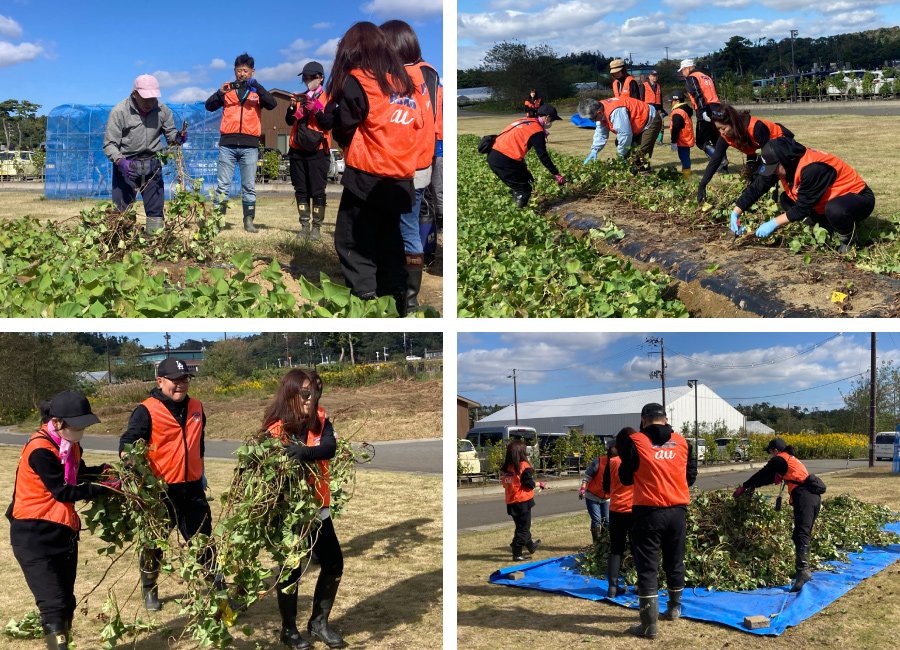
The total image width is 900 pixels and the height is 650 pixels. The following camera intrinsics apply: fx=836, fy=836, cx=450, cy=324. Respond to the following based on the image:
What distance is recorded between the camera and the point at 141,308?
3.34 meters

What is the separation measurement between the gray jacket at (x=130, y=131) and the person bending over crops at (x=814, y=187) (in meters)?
4.02

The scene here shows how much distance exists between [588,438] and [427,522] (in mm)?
1214

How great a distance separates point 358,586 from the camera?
174 inches

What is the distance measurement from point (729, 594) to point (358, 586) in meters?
2.13

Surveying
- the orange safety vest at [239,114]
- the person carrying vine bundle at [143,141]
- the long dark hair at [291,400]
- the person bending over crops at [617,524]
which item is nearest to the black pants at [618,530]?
the person bending over crops at [617,524]

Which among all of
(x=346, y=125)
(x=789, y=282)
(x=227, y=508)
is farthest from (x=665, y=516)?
(x=346, y=125)

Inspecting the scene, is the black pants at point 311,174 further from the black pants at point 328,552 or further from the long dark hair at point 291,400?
the black pants at point 328,552

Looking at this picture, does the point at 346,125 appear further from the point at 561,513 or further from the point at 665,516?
the point at 561,513

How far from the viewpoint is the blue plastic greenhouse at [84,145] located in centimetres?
1519

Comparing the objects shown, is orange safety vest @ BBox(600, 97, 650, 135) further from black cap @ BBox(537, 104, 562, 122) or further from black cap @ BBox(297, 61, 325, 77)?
black cap @ BBox(297, 61, 325, 77)

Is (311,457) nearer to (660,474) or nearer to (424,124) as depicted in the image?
(424,124)

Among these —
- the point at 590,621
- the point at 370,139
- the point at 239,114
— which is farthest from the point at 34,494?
the point at 239,114

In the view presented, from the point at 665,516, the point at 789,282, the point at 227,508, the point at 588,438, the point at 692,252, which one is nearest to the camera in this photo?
the point at 227,508

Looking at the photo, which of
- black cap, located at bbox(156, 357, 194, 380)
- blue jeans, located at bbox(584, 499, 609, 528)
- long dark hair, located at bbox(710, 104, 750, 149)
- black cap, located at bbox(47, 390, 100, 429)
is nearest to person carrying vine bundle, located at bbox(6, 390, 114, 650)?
black cap, located at bbox(47, 390, 100, 429)
